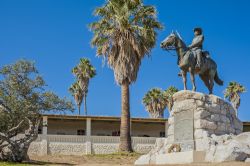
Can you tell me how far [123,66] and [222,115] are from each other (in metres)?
17.7

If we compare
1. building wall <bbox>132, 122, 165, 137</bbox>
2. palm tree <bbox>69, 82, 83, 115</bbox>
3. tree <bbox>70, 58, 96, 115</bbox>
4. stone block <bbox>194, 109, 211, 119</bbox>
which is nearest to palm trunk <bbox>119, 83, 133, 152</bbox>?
building wall <bbox>132, 122, 165, 137</bbox>

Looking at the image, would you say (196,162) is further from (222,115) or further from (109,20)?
(109,20)

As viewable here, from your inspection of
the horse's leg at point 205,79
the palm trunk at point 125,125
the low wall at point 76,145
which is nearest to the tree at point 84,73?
the low wall at point 76,145

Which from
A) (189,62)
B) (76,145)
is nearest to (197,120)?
(189,62)

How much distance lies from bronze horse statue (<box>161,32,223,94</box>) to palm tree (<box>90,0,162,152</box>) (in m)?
15.3

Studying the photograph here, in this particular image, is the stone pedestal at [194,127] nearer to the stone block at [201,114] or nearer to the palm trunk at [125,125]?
the stone block at [201,114]

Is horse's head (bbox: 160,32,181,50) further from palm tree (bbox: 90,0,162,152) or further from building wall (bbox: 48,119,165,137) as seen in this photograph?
building wall (bbox: 48,119,165,137)

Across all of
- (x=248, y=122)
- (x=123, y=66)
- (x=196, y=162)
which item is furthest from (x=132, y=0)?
(x=196, y=162)

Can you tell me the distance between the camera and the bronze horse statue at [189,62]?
2202 cm

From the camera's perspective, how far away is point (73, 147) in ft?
140

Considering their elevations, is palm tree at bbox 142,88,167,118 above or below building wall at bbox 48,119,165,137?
above

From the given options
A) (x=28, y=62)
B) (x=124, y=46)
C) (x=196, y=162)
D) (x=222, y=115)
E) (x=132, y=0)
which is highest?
(x=132, y=0)

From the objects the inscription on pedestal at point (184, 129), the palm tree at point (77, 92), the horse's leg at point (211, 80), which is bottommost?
the inscription on pedestal at point (184, 129)

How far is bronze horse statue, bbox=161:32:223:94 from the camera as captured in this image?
22.0 metres
